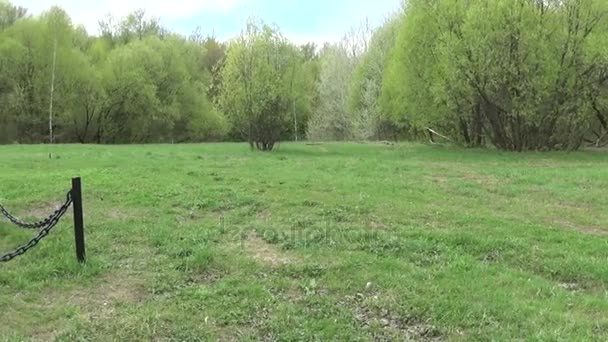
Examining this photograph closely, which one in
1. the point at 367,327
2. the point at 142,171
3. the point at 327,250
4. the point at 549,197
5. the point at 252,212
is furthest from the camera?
the point at 142,171

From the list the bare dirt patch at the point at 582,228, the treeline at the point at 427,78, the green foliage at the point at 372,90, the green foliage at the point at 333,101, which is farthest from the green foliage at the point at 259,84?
the green foliage at the point at 333,101

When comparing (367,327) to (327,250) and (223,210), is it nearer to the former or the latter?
(327,250)

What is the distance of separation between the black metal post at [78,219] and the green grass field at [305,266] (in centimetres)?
19

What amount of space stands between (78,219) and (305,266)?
255 centimetres

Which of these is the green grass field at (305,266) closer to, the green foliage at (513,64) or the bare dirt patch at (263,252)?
the bare dirt patch at (263,252)

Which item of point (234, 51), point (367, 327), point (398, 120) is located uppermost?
point (234, 51)

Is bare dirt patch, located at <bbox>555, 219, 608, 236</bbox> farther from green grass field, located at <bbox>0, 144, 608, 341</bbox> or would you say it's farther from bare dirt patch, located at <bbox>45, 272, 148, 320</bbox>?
bare dirt patch, located at <bbox>45, 272, 148, 320</bbox>

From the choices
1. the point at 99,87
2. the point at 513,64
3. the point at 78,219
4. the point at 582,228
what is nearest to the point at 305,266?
the point at 78,219

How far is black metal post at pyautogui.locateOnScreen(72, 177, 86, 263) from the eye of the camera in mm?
6328

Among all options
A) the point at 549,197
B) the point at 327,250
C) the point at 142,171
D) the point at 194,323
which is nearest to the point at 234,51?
the point at 142,171

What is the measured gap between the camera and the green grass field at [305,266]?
509 cm

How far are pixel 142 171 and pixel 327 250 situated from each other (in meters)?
9.22

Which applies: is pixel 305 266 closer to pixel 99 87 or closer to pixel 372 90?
pixel 372 90

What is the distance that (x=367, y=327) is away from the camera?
505cm
